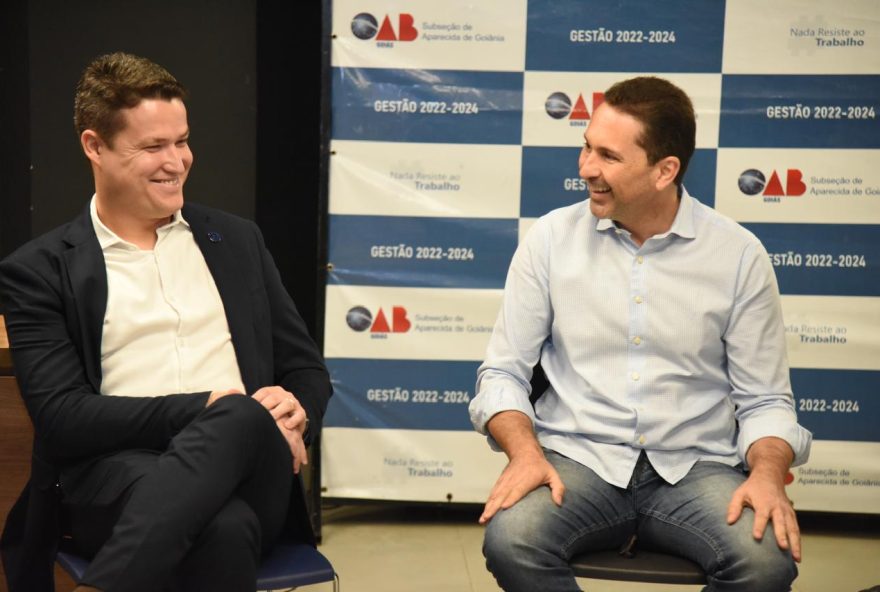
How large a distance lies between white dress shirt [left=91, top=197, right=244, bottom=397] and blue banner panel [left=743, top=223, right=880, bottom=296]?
2.20m

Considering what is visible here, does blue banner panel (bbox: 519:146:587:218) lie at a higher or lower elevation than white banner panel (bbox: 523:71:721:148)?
lower

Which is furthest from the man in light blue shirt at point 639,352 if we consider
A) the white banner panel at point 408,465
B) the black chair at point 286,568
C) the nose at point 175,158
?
the white banner panel at point 408,465

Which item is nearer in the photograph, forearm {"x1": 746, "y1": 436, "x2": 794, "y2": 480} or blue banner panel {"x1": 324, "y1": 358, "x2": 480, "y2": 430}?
forearm {"x1": 746, "y1": 436, "x2": 794, "y2": 480}

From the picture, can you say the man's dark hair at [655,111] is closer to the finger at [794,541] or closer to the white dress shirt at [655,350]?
the white dress shirt at [655,350]

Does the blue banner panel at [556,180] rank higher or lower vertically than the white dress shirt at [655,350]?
higher

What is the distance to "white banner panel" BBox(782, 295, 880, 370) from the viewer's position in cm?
368

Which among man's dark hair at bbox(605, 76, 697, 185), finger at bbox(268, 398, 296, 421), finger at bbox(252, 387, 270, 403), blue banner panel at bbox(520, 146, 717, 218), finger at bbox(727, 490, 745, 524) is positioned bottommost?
finger at bbox(727, 490, 745, 524)

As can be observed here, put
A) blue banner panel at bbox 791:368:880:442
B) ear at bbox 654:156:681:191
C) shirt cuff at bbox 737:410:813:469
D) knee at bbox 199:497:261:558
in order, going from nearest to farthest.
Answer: knee at bbox 199:497:261:558 → shirt cuff at bbox 737:410:813:469 → ear at bbox 654:156:681:191 → blue banner panel at bbox 791:368:880:442

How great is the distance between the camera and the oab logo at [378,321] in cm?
373

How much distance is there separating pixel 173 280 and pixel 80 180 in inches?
90.2

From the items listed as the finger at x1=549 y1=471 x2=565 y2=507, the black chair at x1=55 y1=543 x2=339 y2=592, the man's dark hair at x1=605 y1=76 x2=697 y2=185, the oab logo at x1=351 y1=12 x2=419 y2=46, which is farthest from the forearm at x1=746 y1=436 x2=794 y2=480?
the oab logo at x1=351 y1=12 x2=419 y2=46

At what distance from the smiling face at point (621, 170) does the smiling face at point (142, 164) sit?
2.84 ft

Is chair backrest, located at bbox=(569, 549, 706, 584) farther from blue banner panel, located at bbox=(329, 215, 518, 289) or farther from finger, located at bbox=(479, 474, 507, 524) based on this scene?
blue banner panel, located at bbox=(329, 215, 518, 289)

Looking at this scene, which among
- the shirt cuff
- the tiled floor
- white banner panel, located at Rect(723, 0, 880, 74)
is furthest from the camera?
white banner panel, located at Rect(723, 0, 880, 74)
